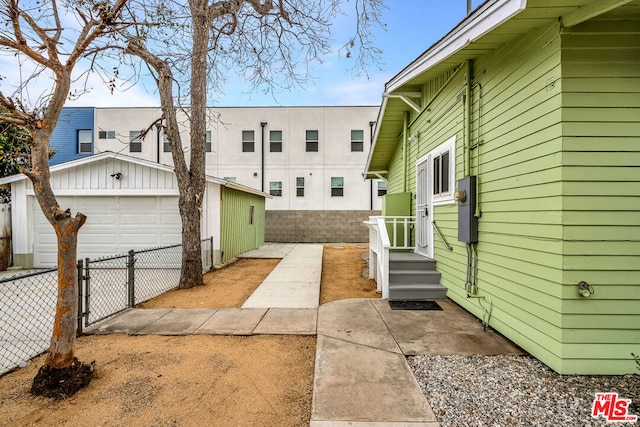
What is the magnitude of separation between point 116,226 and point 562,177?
10117 mm

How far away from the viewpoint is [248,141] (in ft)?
50.9

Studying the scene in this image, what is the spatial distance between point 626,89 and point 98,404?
5140mm

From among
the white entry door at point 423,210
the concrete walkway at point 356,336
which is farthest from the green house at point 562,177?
the white entry door at point 423,210

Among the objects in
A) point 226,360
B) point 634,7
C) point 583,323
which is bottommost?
point 226,360

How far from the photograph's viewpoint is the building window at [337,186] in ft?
50.5

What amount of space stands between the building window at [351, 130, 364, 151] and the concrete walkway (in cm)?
1122

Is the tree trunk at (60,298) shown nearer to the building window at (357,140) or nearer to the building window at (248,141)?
the building window at (248,141)

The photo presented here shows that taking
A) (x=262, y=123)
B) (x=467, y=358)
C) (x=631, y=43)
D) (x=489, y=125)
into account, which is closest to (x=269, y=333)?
(x=467, y=358)

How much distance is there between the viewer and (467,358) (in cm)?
289

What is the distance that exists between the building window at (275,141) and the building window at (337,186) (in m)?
3.22

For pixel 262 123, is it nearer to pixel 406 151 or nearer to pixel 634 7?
pixel 406 151

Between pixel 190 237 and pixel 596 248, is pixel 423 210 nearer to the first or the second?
pixel 596 248

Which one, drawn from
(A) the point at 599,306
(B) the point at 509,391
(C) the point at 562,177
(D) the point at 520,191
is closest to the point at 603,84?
(C) the point at 562,177

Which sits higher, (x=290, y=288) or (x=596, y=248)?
(x=596, y=248)
